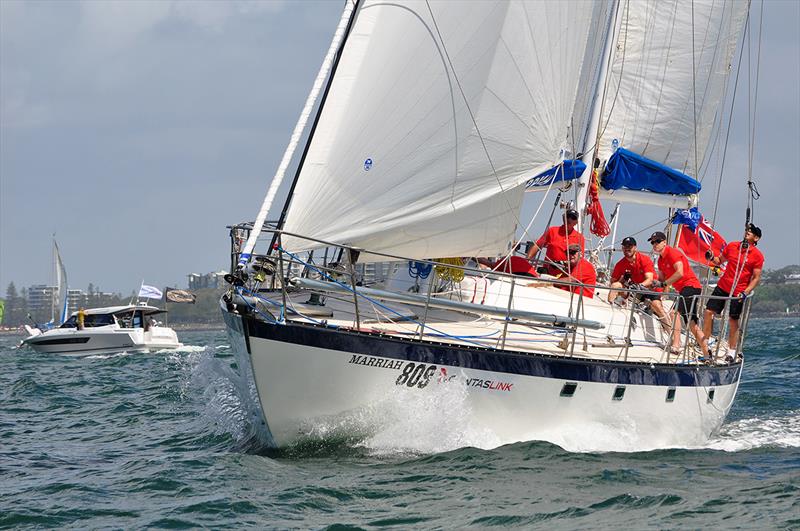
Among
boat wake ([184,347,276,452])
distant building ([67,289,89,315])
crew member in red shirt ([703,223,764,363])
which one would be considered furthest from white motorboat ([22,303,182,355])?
distant building ([67,289,89,315])

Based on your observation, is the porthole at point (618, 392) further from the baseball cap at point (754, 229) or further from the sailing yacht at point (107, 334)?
the sailing yacht at point (107, 334)

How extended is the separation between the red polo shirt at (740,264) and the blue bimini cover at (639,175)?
3.49m

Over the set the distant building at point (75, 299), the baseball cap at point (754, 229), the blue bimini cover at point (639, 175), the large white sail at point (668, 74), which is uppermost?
the large white sail at point (668, 74)

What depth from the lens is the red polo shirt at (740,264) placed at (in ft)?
42.7

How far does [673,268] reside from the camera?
13172 millimetres

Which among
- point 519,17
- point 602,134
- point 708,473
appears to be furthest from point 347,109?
point 602,134

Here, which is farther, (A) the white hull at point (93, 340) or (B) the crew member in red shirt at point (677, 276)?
(A) the white hull at point (93, 340)

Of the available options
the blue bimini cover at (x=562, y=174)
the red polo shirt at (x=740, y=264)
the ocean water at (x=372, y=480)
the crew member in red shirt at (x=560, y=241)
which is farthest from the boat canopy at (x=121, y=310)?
the red polo shirt at (x=740, y=264)

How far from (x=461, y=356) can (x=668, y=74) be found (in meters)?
9.81

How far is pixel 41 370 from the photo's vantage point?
27.0m

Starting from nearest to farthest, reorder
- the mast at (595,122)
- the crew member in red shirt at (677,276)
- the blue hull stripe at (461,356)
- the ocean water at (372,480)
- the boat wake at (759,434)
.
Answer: the ocean water at (372,480), the blue hull stripe at (461,356), the boat wake at (759,434), the crew member in red shirt at (677,276), the mast at (595,122)

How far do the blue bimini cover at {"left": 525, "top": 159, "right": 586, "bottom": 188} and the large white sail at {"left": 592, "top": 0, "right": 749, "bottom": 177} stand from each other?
3.78m

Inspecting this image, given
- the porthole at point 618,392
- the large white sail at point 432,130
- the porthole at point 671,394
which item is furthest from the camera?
the porthole at point 671,394

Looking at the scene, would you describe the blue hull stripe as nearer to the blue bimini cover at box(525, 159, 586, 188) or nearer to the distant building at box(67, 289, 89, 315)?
the blue bimini cover at box(525, 159, 586, 188)
